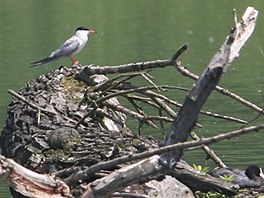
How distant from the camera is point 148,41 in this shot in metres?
29.5

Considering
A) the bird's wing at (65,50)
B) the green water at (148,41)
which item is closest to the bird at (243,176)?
the green water at (148,41)

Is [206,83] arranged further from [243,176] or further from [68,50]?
[68,50]

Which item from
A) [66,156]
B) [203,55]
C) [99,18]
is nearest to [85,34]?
[66,156]

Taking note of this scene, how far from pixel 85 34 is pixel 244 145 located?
265cm

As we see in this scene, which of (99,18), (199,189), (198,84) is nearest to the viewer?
(198,84)

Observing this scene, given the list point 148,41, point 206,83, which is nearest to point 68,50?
point 206,83

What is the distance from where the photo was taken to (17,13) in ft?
135

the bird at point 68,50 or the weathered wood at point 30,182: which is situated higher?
the weathered wood at point 30,182

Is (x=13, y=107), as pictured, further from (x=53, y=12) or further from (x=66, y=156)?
(x=53, y=12)

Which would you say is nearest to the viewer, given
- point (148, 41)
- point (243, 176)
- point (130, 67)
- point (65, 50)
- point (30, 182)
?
point (30, 182)

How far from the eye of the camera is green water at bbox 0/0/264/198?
16306mm

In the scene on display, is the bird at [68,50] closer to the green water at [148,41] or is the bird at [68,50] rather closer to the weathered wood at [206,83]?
the green water at [148,41]

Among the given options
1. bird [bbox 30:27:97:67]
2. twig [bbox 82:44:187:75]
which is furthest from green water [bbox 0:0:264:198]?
twig [bbox 82:44:187:75]

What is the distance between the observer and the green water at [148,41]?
53.5ft
